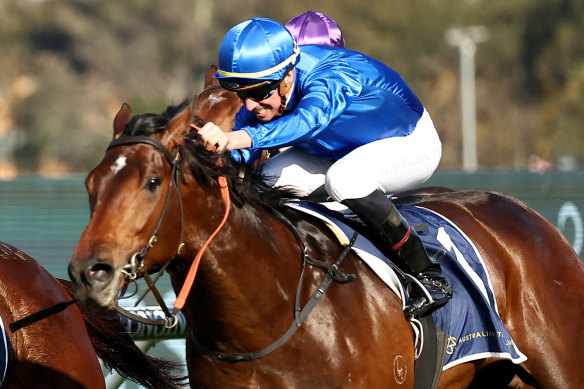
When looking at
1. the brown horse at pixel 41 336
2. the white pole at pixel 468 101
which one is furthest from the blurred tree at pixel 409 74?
the brown horse at pixel 41 336

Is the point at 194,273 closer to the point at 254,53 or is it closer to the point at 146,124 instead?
the point at 146,124

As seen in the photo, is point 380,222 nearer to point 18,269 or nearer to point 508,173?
point 18,269

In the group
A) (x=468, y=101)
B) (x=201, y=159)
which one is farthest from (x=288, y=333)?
(x=468, y=101)

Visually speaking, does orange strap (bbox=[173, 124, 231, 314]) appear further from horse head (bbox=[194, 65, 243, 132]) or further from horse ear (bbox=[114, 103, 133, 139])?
horse head (bbox=[194, 65, 243, 132])

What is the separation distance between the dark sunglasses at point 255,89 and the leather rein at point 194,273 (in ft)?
1.11

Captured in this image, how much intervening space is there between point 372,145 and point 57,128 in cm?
3586

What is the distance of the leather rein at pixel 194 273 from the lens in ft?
9.40

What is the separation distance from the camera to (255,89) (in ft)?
11.2

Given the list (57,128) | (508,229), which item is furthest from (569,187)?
(57,128)

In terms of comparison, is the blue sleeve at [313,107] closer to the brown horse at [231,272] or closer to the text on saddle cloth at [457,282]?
the brown horse at [231,272]

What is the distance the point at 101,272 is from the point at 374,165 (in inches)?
50.3

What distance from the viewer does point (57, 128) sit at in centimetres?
3816

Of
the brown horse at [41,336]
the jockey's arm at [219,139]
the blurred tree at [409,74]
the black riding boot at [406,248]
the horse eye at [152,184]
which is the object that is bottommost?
→ the blurred tree at [409,74]

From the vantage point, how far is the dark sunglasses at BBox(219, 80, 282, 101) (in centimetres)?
336
